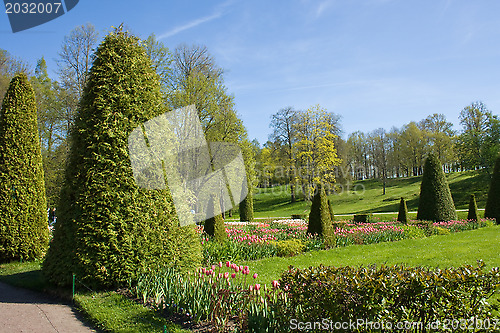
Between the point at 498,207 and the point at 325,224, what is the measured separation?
43.4ft

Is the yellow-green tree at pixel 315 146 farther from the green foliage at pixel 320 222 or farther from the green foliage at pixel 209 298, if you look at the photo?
the green foliage at pixel 209 298

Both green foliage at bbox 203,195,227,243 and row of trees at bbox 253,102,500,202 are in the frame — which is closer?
green foliage at bbox 203,195,227,243

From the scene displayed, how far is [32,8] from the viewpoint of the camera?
6344mm

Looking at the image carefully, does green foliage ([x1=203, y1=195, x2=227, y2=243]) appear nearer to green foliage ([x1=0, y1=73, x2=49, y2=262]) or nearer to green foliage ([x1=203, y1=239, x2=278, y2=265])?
green foliage ([x1=203, y1=239, x2=278, y2=265])

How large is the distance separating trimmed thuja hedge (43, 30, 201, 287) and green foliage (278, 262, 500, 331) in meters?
3.29

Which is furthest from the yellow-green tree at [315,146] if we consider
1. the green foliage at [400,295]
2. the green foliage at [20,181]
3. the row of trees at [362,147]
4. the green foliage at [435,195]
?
the green foliage at [400,295]

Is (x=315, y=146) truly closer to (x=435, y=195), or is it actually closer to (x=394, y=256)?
(x=435, y=195)

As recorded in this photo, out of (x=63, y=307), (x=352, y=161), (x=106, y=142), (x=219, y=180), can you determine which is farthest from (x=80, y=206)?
(x=352, y=161)

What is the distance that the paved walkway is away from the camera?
4215mm

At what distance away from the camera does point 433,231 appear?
14867 millimetres

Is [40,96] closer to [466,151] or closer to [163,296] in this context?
[163,296]

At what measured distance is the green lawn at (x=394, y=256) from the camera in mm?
7867

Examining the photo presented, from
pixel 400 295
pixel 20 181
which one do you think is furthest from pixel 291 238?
pixel 400 295

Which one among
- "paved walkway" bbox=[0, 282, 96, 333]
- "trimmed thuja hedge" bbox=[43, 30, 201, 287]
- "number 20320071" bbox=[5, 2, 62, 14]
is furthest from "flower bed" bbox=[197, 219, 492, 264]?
"number 20320071" bbox=[5, 2, 62, 14]
